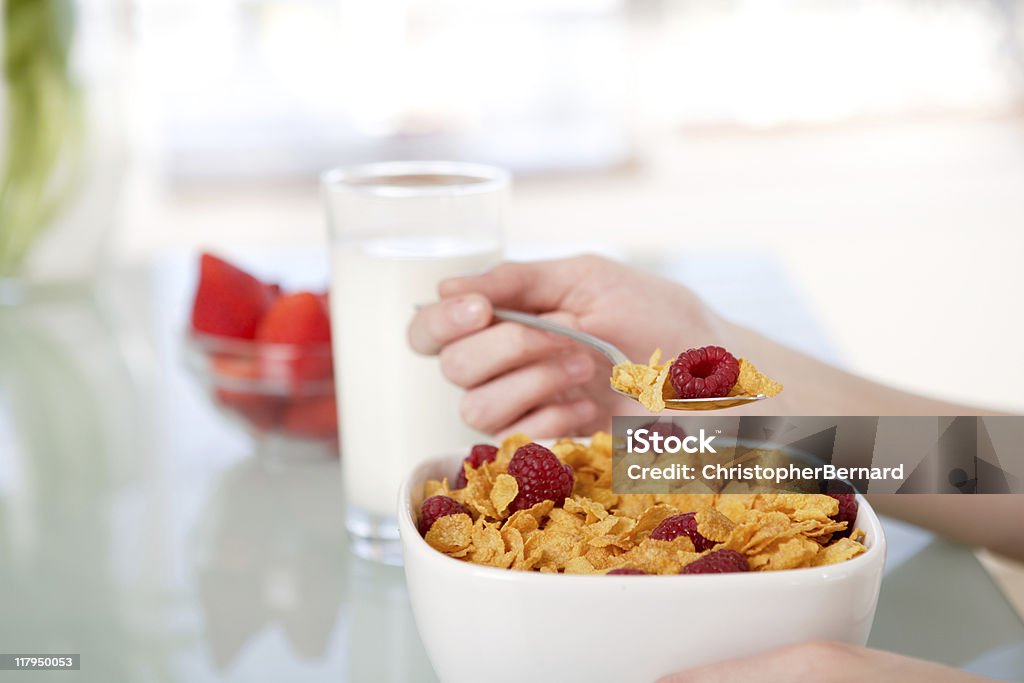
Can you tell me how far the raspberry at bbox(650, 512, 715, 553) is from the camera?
503 mm

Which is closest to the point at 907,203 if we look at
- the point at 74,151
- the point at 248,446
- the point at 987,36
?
the point at 987,36

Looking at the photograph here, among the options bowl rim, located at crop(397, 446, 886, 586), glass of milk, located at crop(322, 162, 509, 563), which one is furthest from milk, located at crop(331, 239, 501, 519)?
bowl rim, located at crop(397, 446, 886, 586)

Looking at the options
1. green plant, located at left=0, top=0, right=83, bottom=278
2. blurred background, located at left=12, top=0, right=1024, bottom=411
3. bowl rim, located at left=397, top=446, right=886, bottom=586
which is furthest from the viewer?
blurred background, located at left=12, top=0, right=1024, bottom=411

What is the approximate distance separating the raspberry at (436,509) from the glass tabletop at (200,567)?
108 millimetres

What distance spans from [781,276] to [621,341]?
2.38 feet

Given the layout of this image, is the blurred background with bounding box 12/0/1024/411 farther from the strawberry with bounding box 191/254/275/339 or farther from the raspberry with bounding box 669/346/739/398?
the raspberry with bounding box 669/346/739/398

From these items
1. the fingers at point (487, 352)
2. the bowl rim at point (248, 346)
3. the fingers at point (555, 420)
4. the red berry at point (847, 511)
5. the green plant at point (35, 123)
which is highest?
the green plant at point (35, 123)

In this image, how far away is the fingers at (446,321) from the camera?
703mm

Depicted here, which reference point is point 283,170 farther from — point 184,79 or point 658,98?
point 658,98

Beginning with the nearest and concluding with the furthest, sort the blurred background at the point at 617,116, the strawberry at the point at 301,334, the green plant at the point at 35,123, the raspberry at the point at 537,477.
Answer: the raspberry at the point at 537,477
the strawberry at the point at 301,334
the green plant at the point at 35,123
the blurred background at the point at 617,116

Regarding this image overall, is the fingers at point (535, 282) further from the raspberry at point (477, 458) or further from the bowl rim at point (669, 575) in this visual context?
the bowl rim at point (669, 575)

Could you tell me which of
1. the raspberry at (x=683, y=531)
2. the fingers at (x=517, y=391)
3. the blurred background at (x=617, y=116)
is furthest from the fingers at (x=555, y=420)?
the blurred background at (x=617, y=116)

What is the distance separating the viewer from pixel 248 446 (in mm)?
937

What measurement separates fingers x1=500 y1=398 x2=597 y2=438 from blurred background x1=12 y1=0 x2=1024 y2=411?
7.42 ft
